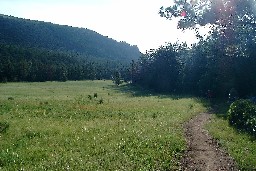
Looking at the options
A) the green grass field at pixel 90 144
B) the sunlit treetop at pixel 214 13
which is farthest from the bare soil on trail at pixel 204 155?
the sunlit treetop at pixel 214 13

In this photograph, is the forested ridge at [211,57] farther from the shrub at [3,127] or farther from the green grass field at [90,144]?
the shrub at [3,127]

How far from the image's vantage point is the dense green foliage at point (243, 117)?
24781 millimetres

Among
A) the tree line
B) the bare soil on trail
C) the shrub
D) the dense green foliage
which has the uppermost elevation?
the tree line

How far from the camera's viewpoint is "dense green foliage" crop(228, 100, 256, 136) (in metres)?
24.8

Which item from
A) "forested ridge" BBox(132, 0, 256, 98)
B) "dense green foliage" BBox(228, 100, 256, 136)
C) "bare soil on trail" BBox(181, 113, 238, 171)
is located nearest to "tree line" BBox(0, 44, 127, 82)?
"forested ridge" BBox(132, 0, 256, 98)

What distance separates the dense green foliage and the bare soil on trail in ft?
10.8

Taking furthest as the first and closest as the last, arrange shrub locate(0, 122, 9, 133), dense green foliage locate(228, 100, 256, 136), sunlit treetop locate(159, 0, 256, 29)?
shrub locate(0, 122, 9, 133)
dense green foliage locate(228, 100, 256, 136)
sunlit treetop locate(159, 0, 256, 29)

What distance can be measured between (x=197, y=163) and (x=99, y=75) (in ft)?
562

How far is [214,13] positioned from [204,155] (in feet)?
26.5

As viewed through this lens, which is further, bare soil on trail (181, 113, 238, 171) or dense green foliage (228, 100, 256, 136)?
dense green foliage (228, 100, 256, 136)

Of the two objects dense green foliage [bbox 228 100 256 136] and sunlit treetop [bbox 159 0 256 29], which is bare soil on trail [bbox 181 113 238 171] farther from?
sunlit treetop [bbox 159 0 256 29]

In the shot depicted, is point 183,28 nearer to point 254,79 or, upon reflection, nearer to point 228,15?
point 228,15

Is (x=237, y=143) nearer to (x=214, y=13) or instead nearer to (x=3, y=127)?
(x=214, y=13)

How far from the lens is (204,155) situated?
18.7 m
